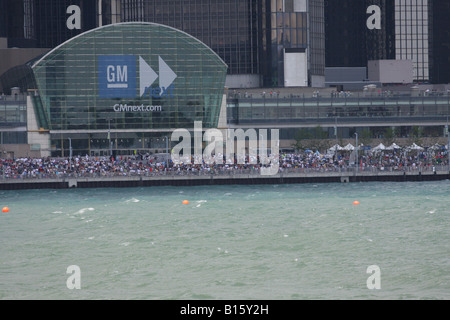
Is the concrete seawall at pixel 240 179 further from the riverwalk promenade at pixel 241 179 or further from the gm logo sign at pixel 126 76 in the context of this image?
the gm logo sign at pixel 126 76

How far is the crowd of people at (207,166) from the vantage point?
5089 inches

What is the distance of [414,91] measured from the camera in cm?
17850

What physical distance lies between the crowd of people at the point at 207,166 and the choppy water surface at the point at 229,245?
12.0 meters

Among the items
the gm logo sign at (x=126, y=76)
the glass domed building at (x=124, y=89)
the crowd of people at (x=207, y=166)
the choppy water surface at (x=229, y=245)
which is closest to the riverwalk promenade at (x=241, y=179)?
the crowd of people at (x=207, y=166)

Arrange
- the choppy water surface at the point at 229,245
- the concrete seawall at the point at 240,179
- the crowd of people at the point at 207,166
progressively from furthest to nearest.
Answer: the crowd of people at the point at 207,166 < the concrete seawall at the point at 240,179 < the choppy water surface at the point at 229,245

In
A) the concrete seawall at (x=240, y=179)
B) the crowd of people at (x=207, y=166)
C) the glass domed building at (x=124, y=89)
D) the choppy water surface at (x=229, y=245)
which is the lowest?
the choppy water surface at (x=229, y=245)

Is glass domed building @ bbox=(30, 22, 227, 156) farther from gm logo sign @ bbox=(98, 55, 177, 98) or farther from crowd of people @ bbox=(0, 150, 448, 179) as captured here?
crowd of people @ bbox=(0, 150, 448, 179)

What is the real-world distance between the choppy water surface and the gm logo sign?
156 ft

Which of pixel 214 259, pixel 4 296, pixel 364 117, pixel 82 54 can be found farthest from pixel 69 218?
pixel 364 117

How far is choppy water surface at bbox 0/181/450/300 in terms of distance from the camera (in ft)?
192

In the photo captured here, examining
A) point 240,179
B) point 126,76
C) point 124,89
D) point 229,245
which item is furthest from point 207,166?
point 229,245

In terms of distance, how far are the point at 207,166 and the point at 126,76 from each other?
36.0 m

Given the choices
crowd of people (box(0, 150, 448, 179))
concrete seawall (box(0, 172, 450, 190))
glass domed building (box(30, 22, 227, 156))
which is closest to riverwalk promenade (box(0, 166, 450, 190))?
concrete seawall (box(0, 172, 450, 190))

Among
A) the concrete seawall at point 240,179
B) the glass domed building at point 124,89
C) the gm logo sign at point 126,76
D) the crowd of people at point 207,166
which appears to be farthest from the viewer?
the gm logo sign at point 126,76
